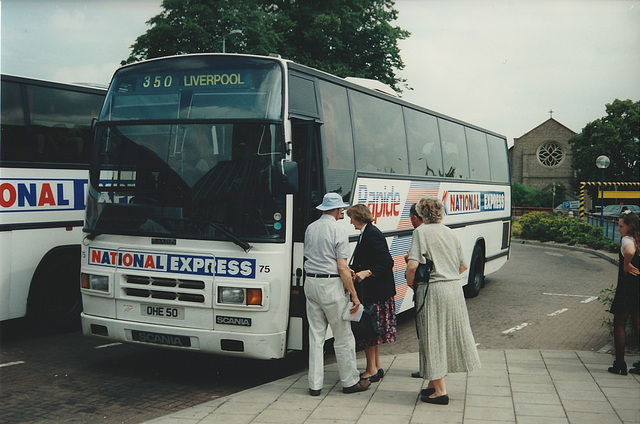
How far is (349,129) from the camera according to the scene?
812cm

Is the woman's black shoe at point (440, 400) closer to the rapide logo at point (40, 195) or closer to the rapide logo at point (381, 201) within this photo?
the rapide logo at point (381, 201)

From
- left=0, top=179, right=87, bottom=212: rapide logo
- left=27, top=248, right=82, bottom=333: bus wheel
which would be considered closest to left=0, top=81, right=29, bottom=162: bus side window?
left=0, top=179, right=87, bottom=212: rapide logo

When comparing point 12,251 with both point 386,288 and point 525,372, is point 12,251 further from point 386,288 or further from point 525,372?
point 525,372

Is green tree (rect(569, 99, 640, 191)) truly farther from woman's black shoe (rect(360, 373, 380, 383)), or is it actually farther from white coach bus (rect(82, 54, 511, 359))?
white coach bus (rect(82, 54, 511, 359))

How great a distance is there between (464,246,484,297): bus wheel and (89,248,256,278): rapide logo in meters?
7.63

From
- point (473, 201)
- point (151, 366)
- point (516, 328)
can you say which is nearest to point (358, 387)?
point (151, 366)

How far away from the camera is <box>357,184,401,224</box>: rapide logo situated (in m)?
8.36

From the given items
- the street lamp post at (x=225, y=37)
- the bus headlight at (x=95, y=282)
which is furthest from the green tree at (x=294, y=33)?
the bus headlight at (x=95, y=282)

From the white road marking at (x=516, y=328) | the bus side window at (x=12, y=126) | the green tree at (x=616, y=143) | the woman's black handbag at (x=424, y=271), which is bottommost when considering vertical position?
the white road marking at (x=516, y=328)

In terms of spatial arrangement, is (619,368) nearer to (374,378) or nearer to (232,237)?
(374,378)

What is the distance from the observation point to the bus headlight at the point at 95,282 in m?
6.93

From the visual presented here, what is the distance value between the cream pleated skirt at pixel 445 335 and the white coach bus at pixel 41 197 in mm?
4784

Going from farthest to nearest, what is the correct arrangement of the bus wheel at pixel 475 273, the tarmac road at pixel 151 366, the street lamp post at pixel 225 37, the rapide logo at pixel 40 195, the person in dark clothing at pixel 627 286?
the street lamp post at pixel 225 37
the bus wheel at pixel 475 273
the rapide logo at pixel 40 195
the person in dark clothing at pixel 627 286
the tarmac road at pixel 151 366

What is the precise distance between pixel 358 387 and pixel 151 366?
9.06 ft
